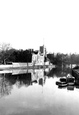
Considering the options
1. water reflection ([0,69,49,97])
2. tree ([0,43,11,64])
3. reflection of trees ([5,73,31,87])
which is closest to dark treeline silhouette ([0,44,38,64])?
tree ([0,43,11,64])

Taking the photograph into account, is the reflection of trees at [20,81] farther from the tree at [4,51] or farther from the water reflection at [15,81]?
the tree at [4,51]

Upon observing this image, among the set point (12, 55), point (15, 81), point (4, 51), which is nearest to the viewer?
point (15, 81)

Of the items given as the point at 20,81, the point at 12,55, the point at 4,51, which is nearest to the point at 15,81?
the point at 20,81

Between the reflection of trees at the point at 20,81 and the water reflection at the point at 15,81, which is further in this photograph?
the reflection of trees at the point at 20,81

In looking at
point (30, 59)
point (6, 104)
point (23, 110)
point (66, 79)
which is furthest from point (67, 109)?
point (30, 59)

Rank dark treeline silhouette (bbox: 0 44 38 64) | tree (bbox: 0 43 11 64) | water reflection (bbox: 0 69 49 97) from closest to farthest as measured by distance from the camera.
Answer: water reflection (bbox: 0 69 49 97)
tree (bbox: 0 43 11 64)
dark treeline silhouette (bbox: 0 44 38 64)

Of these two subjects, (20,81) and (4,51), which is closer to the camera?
(20,81)

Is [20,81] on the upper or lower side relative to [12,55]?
lower

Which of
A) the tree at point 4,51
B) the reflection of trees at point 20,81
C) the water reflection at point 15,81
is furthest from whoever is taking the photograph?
the tree at point 4,51

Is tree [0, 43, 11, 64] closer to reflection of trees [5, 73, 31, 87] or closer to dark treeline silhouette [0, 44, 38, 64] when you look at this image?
dark treeline silhouette [0, 44, 38, 64]

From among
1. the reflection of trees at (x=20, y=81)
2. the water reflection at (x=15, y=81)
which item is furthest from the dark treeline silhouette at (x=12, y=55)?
the reflection of trees at (x=20, y=81)

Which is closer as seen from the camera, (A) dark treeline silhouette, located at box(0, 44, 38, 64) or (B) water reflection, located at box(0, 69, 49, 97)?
(B) water reflection, located at box(0, 69, 49, 97)

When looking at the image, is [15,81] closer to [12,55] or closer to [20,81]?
[20,81]

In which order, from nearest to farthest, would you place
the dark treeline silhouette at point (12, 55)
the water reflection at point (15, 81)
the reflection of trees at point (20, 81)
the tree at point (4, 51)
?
the water reflection at point (15, 81) → the reflection of trees at point (20, 81) → the tree at point (4, 51) → the dark treeline silhouette at point (12, 55)
